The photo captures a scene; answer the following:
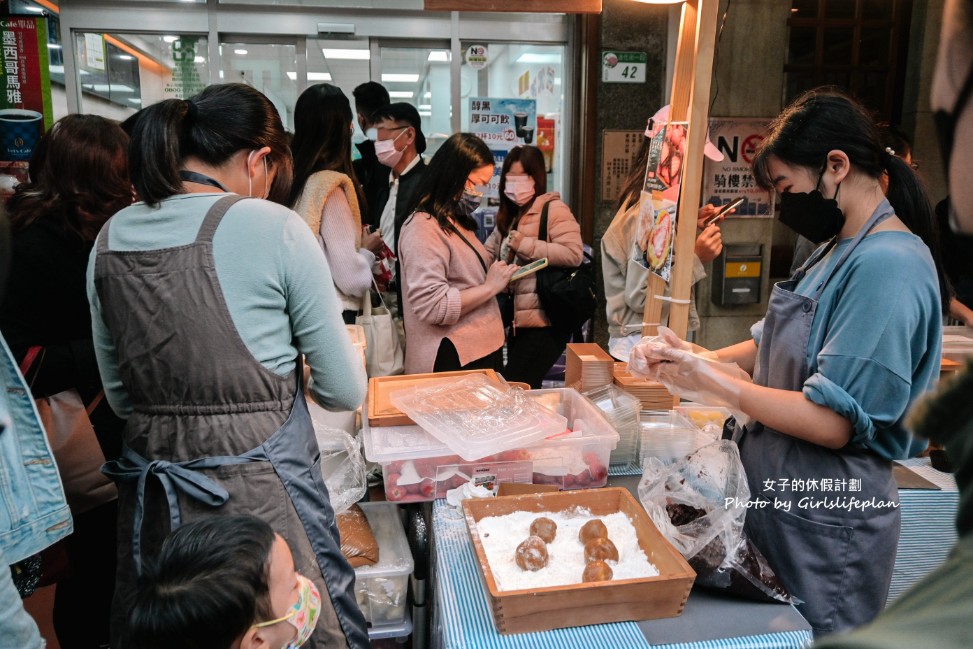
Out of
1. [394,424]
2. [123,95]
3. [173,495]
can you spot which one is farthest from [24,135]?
[173,495]

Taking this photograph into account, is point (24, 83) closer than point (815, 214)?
No

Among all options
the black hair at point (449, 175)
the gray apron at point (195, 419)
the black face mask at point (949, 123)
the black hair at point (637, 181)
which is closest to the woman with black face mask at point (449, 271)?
the black hair at point (449, 175)

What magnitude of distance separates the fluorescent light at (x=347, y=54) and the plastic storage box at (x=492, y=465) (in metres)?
4.24

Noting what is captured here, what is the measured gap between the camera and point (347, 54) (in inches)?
216

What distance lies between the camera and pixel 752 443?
1838mm

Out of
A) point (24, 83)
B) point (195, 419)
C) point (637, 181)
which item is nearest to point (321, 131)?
point (637, 181)

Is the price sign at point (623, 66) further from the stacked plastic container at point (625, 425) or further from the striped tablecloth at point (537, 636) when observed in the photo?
the striped tablecloth at point (537, 636)

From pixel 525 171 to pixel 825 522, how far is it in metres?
2.82

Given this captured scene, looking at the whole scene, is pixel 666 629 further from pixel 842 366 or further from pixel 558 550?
pixel 842 366

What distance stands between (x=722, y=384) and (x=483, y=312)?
5.50 ft

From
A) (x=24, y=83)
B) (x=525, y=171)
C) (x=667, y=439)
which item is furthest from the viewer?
(x=24, y=83)

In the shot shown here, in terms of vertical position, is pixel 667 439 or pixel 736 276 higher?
pixel 736 276

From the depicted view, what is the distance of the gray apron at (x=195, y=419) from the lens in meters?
1.46

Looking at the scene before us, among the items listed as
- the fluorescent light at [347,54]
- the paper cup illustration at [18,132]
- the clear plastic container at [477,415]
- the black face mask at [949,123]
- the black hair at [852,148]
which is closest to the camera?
the black face mask at [949,123]
